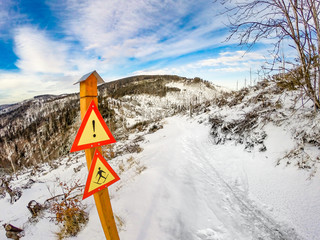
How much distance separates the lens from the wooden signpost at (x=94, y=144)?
1.71m

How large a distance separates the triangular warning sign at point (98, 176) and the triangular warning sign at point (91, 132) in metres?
0.14

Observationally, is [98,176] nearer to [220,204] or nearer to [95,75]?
[95,75]

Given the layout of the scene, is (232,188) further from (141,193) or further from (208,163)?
(141,193)

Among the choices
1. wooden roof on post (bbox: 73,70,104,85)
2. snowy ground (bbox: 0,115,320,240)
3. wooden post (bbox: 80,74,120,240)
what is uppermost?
wooden roof on post (bbox: 73,70,104,85)

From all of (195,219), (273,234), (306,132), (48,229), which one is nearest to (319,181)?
(306,132)

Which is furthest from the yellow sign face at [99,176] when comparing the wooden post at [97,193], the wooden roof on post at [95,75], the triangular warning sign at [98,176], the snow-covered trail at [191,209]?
the snow-covered trail at [191,209]

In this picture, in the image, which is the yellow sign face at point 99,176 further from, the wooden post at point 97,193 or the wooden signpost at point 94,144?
the wooden post at point 97,193

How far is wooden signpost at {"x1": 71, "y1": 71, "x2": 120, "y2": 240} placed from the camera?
1.71 m

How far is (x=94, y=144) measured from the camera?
5.79 feet

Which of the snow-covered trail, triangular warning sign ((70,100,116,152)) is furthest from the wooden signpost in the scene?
the snow-covered trail

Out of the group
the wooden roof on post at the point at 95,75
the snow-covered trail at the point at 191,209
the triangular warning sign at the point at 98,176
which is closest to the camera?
the triangular warning sign at the point at 98,176

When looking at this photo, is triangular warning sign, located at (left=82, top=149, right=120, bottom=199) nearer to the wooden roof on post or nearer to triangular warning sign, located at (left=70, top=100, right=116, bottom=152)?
triangular warning sign, located at (left=70, top=100, right=116, bottom=152)

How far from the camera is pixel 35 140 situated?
69312 mm

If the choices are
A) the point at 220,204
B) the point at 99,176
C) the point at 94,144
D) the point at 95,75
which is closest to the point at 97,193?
the point at 99,176
